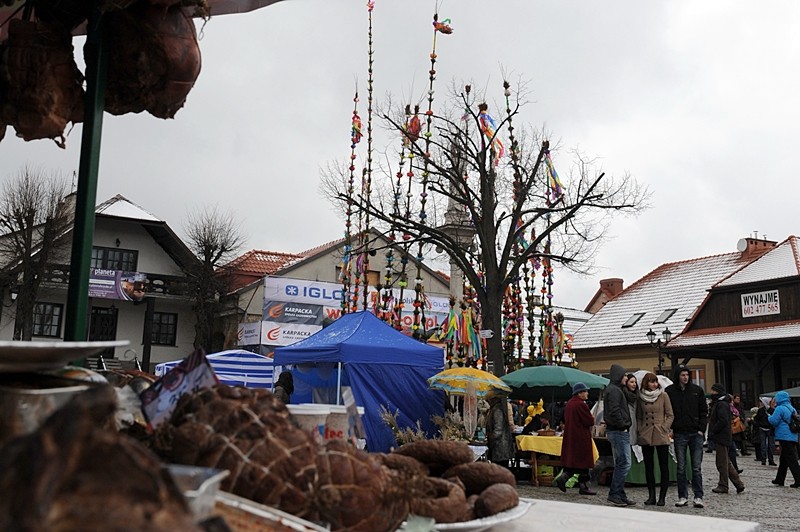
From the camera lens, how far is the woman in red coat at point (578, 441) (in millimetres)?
12500

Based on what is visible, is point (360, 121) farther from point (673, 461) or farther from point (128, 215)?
point (128, 215)

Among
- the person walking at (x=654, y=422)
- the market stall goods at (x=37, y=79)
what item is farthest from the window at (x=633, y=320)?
the market stall goods at (x=37, y=79)

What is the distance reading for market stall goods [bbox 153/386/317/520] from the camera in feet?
4.09

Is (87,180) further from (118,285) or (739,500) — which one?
(118,285)

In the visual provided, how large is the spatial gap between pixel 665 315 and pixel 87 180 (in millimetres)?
36602

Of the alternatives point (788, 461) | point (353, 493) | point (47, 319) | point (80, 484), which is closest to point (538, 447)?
point (788, 461)

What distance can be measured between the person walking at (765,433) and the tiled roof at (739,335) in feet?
23.7

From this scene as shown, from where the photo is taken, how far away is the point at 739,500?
12.2 meters

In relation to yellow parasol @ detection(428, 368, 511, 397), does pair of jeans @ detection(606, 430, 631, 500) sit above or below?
below

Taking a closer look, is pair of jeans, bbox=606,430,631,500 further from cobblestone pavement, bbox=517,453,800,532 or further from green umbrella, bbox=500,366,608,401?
green umbrella, bbox=500,366,608,401

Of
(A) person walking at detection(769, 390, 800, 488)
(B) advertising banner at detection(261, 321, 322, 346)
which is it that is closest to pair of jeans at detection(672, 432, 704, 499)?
(A) person walking at detection(769, 390, 800, 488)

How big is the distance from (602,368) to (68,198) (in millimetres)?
27003

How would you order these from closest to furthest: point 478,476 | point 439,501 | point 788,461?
point 439,501 < point 478,476 < point 788,461

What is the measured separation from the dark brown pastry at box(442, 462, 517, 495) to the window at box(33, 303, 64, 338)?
1431 inches
